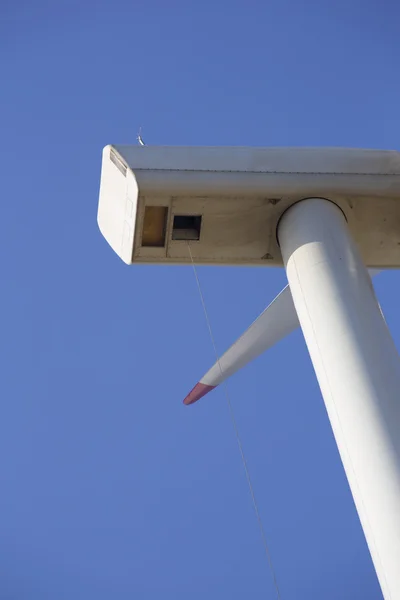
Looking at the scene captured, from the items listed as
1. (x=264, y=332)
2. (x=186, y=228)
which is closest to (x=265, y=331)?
(x=264, y=332)

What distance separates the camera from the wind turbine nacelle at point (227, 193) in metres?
10.3

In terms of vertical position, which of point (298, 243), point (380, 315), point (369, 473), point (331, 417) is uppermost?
point (298, 243)

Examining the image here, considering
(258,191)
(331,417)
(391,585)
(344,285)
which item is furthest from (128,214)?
(391,585)

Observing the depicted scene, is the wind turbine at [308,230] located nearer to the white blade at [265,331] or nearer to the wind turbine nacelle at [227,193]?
the wind turbine nacelle at [227,193]

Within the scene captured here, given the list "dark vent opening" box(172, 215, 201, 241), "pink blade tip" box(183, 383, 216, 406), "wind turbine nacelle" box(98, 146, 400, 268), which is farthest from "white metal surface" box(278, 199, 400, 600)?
"pink blade tip" box(183, 383, 216, 406)

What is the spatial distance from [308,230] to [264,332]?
471cm

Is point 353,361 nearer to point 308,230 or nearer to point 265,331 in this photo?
point 308,230

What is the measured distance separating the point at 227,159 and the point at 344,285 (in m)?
2.60

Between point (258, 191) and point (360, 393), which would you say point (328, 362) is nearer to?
point (360, 393)

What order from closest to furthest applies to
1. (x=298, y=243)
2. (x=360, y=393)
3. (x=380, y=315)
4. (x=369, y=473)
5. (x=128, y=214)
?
(x=369, y=473) < (x=360, y=393) < (x=380, y=315) < (x=298, y=243) < (x=128, y=214)

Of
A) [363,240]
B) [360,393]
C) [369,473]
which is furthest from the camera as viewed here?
[363,240]

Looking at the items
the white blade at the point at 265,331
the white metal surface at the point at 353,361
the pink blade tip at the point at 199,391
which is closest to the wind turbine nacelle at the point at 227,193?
the white metal surface at the point at 353,361

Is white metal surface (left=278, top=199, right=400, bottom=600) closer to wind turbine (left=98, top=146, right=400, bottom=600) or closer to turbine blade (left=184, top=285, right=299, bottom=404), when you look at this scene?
wind turbine (left=98, top=146, right=400, bottom=600)

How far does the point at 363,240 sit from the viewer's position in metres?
11.5
